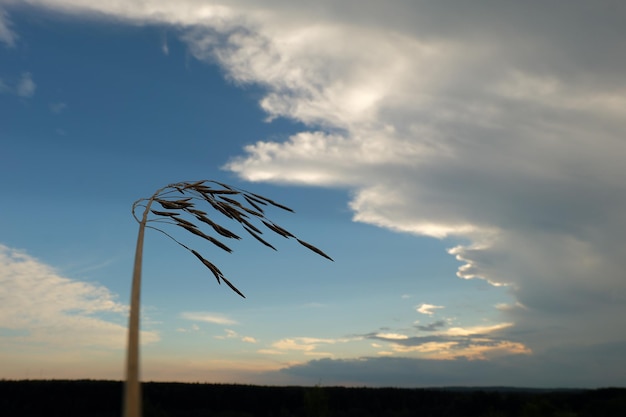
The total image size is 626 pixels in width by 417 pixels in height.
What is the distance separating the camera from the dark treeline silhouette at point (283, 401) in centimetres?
1336

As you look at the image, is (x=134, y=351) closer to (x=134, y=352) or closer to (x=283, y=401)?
(x=134, y=352)

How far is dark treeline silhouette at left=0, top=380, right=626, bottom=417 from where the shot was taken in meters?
13.4

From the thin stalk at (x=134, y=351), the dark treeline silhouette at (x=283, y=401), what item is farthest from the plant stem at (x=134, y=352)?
the dark treeline silhouette at (x=283, y=401)

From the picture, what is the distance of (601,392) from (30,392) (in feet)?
50.0

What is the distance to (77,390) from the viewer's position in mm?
14867

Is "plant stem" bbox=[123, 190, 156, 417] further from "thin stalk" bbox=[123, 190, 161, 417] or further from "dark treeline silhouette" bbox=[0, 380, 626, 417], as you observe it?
"dark treeline silhouette" bbox=[0, 380, 626, 417]

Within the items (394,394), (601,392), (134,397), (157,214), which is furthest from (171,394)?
(134,397)

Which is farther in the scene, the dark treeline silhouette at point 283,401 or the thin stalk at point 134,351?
the dark treeline silhouette at point 283,401

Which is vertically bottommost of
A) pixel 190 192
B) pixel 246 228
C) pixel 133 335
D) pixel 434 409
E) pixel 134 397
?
pixel 434 409

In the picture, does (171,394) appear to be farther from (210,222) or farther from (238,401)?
(210,222)

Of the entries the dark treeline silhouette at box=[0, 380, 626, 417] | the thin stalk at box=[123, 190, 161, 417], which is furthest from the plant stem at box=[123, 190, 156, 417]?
the dark treeline silhouette at box=[0, 380, 626, 417]

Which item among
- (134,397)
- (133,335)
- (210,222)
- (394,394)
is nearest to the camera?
(134,397)

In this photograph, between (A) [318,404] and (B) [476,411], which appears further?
(B) [476,411]

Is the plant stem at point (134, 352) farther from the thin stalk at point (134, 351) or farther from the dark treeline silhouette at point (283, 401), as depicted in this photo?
the dark treeline silhouette at point (283, 401)
